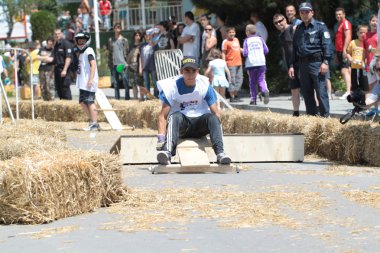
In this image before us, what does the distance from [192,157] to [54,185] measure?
3.78 meters

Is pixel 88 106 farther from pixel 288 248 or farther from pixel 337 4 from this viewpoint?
pixel 288 248

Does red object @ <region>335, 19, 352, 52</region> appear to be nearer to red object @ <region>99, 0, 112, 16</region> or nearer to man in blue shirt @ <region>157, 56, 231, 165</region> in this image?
man in blue shirt @ <region>157, 56, 231, 165</region>

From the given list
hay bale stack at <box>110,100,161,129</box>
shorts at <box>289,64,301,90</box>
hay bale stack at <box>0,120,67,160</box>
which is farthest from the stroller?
hay bale stack at <box>110,100,161,129</box>

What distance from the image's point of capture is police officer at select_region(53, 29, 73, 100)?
80.7 feet

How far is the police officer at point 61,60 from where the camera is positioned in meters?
24.6

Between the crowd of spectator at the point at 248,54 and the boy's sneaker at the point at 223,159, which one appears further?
the crowd of spectator at the point at 248,54

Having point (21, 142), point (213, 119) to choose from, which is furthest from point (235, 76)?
point (21, 142)

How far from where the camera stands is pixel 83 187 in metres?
8.83

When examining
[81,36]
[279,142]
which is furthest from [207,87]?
[81,36]

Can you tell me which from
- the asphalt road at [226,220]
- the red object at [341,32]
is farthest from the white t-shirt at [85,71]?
the asphalt road at [226,220]

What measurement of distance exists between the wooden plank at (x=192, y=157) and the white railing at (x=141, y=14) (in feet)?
92.8

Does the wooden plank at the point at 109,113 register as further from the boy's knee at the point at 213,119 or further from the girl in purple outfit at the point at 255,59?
the boy's knee at the point at 213,119

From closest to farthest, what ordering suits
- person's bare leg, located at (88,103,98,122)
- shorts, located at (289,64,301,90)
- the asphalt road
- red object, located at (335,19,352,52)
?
the asphalt road, shorts, located at (289,64,301,90), person's bare leg, located at (88,103,98,122), red object, located at (335,19,352,52)

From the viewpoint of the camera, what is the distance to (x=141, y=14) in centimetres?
4138
